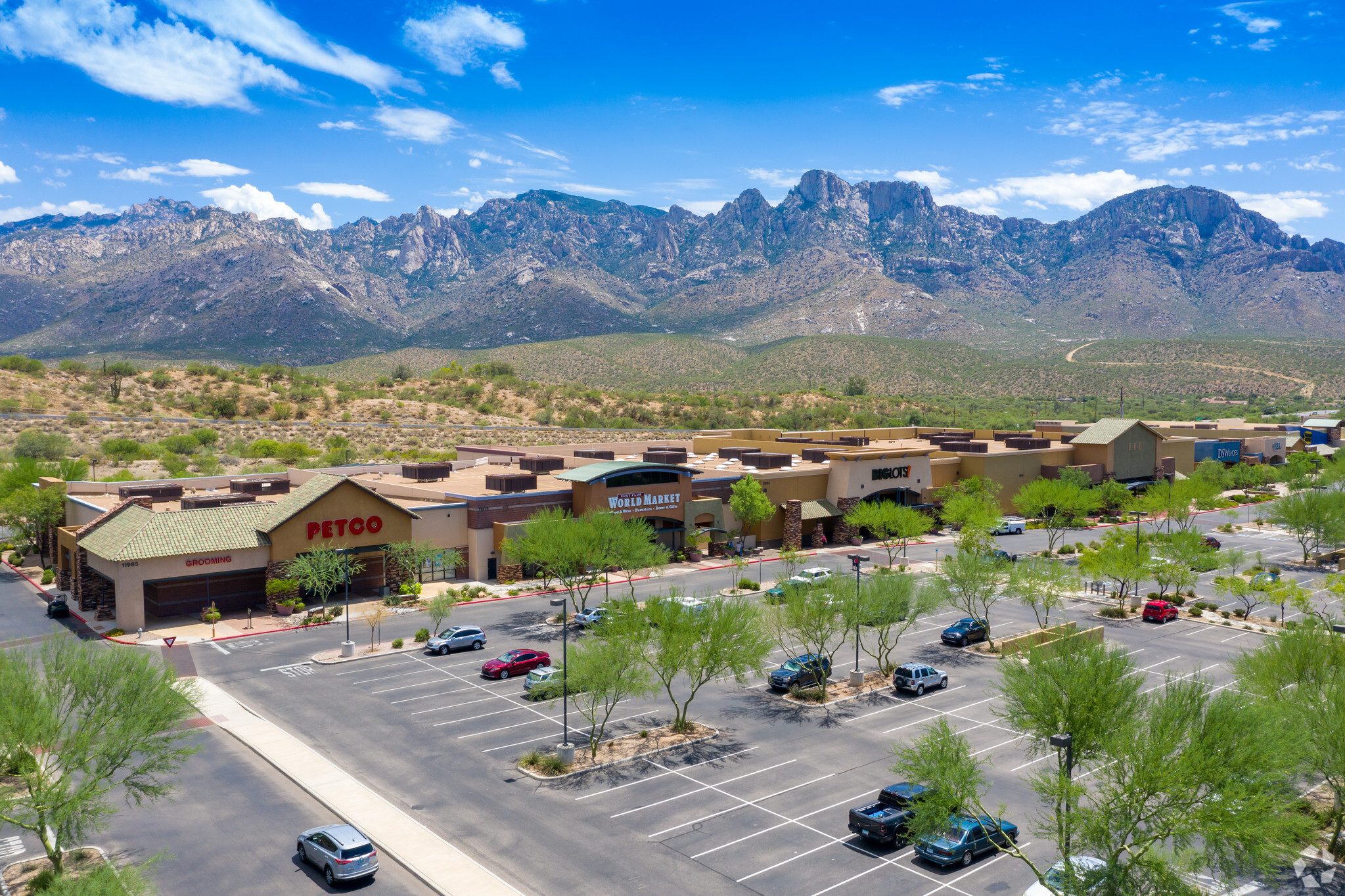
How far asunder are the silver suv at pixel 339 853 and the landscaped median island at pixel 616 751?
740cm

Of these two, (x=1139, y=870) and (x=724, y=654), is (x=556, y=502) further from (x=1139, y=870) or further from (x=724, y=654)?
(x=1139, y=870)

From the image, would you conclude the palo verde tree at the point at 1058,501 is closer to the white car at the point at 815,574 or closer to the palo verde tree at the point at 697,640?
the white car at the point at 815,574

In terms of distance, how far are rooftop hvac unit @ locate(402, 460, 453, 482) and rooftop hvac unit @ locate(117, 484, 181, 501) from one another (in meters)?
16.2

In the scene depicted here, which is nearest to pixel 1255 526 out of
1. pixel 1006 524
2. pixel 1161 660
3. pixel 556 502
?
pixel 1006 524

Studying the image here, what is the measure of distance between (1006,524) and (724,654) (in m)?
58.6

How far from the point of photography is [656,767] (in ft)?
99.5

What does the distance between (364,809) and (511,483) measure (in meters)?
37.5

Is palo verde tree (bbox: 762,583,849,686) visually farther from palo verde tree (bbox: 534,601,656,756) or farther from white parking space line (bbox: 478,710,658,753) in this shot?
white parking space line (bbox: 478,710,658,753)

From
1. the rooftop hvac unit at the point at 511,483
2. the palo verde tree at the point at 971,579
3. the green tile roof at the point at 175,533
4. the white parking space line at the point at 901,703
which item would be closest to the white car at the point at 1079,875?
the white parking space line at the point at 901,703

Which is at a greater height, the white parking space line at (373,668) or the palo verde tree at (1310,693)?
the palo verde tree at (1310,693)

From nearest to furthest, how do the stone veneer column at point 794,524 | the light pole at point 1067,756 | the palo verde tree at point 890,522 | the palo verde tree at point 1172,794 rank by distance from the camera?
the palo verde tree at point 1172,794, the light pole at point 1067,756, the palo verde tree at point 890,522, the stone veneer column at point 794,524

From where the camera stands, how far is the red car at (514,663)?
39.7 m

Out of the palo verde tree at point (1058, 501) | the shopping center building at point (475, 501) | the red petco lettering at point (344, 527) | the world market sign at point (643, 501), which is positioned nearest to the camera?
the shopping center building at point (475, 501)

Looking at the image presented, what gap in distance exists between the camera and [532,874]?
22.7 metres
